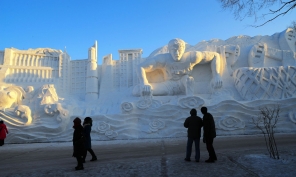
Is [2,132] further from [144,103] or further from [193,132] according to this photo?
[193,132]

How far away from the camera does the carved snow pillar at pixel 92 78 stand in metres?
9.78

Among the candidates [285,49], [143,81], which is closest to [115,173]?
[143,81]

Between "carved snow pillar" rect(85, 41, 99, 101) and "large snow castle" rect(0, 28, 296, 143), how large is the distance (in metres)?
0.04

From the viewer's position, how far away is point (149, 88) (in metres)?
8.49

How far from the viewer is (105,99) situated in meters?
9.64

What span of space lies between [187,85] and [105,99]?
3.40 m

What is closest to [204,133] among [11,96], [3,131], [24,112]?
[3,131]

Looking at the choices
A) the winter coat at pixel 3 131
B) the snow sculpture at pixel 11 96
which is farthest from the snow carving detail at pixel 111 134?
the snow sculpture at pixel 11 96

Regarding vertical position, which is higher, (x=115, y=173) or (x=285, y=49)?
(x=285, y=49)

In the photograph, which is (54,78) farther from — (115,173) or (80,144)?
(115,173)

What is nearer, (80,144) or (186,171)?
(186,171)

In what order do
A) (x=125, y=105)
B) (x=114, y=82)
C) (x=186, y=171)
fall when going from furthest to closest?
1. (x=114, y=82)
2. (x=125, y=105)
3. (x=186, y=171)

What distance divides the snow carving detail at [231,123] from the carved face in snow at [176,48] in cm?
279

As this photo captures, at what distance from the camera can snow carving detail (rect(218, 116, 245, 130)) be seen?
764 centimetres
